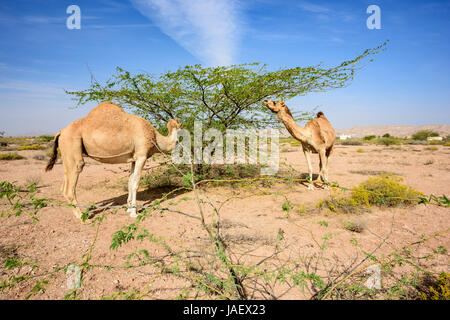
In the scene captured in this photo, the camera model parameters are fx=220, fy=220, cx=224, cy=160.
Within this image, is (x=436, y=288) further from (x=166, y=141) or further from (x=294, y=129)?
(x=166, y=141)

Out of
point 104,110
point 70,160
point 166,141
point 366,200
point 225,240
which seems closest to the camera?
point 225,240

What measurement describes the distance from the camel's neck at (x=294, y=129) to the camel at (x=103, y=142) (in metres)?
3.74

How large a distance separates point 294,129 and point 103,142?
5.04m

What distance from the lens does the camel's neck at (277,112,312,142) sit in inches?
257

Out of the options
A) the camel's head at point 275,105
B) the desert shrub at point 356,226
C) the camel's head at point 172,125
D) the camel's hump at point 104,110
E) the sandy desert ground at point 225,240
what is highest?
the camel's head at point 275,105

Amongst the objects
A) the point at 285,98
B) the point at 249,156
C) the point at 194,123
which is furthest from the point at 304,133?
the point at 194,123

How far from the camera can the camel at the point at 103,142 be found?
14.7 ft

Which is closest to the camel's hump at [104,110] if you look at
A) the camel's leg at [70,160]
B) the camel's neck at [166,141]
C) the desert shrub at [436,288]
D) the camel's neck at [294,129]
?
the camel's leg at [70,160]

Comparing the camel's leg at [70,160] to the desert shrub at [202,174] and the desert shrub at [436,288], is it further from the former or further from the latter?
the desert shrub at [436,288]
